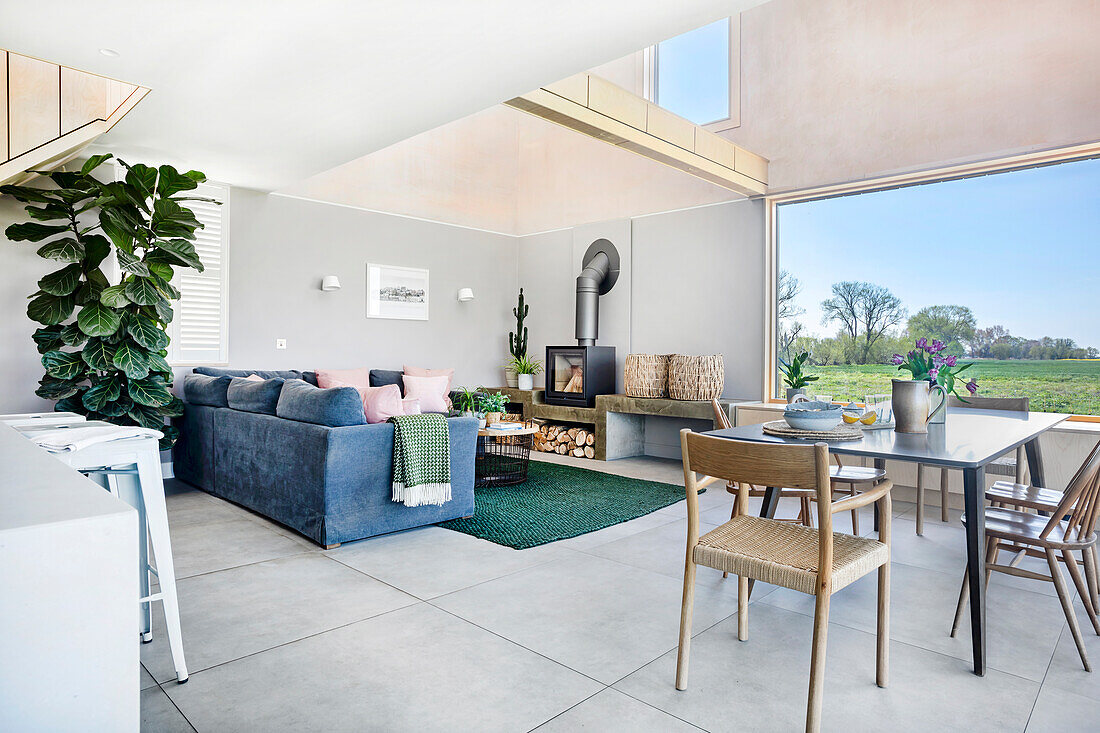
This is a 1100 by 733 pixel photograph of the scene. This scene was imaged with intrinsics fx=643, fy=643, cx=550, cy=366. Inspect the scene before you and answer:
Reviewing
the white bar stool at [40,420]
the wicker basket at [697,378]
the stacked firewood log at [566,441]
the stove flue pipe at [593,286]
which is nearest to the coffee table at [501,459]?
the stacked firewood log at [566,441]

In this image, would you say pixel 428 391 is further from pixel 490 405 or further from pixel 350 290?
pixel 350 290

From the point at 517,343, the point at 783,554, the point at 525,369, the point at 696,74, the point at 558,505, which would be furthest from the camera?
the point at 517,343

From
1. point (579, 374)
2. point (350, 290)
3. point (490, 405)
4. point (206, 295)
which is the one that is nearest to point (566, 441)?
point (579, 374)

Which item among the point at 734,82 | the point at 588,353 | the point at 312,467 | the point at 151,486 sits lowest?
the point at 312,467

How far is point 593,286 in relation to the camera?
23.1ft

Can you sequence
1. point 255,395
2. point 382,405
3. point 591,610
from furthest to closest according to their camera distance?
point 255,395 < point 382,405 < point 591,610

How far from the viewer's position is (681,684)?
200cm

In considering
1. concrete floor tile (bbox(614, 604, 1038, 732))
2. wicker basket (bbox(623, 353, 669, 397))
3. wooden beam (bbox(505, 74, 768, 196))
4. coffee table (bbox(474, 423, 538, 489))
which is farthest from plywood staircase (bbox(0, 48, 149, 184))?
wicker basket (bbox(623, 353, 669, 397))

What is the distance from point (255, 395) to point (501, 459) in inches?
82.0

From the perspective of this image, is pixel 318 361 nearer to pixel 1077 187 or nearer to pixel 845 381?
pixel 845 381

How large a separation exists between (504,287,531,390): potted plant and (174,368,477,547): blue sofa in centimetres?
376

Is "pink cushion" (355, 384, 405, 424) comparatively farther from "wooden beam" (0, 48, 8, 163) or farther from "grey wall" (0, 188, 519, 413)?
"grey wall" (0, 188, 519, 413)

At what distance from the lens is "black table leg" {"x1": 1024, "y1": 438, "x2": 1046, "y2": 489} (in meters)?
3.42

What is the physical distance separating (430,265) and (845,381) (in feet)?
14.7
